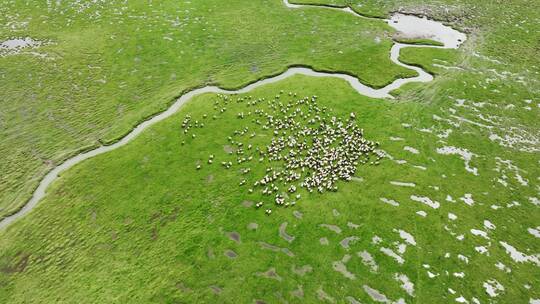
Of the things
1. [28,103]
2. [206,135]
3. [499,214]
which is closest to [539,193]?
[499,214]

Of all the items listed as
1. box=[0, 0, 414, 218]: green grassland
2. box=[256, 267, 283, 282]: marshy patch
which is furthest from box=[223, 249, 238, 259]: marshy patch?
box=[0, 0, 414, 218]: green grassland

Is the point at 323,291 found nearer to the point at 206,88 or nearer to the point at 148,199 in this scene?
the point at 148,199

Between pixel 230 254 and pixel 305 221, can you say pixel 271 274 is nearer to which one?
pixel 230 254

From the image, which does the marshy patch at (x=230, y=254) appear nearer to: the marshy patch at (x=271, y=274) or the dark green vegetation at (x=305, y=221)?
the dark green vegetation at (x=305, y=221)

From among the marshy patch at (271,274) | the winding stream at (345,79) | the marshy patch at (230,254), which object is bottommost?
the marshy patch at (271,274)

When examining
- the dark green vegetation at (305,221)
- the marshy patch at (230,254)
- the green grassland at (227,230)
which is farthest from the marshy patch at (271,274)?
the marshy patch at (230,254)
